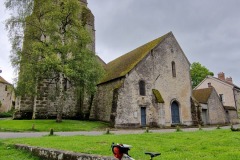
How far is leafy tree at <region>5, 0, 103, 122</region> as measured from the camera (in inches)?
893

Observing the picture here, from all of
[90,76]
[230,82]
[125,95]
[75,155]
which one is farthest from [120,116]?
[230,82]

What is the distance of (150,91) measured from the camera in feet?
90.1

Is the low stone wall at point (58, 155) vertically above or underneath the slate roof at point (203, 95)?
underneath

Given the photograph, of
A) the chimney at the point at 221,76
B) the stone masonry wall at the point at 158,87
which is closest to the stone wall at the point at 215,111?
the stone masonry wall at the point at 158,87

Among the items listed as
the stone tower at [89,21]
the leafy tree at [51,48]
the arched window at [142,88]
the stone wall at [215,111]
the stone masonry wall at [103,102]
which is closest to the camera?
the leafy tree at [51,48]

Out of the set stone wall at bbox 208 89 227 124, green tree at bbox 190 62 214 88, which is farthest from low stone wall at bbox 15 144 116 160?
green tree at bbox 190 62 214 88

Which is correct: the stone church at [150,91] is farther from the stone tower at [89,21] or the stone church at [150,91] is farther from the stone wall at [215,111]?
the stone tower at [89,21]

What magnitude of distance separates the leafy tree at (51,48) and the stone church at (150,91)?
3544 millimetres

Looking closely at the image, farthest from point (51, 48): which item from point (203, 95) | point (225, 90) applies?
point (225, 90)

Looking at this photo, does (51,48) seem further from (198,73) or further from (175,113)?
(198,73)

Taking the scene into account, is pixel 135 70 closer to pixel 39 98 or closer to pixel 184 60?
pixel 184 60

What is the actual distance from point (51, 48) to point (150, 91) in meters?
12.3

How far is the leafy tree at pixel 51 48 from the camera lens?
74.4ft

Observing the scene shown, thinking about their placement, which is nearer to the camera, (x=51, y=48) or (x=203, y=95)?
(x=51, y=48)
